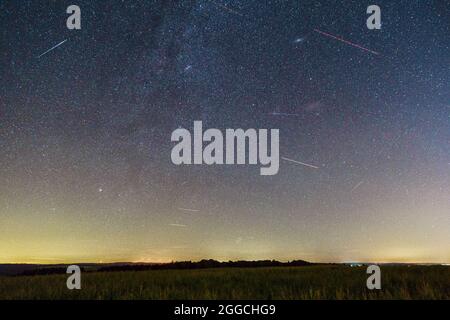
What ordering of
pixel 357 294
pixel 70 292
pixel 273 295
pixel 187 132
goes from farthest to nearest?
1. pixel 187 132
2. pixel 70 292
3. pixel 273 295
4. pixel 357 294

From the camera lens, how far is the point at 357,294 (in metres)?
6.81

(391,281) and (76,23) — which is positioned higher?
(76,23)

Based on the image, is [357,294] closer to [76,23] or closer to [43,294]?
[43,294]

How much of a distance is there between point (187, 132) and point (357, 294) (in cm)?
673

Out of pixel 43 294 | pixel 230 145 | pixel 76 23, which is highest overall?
pixel 76 23

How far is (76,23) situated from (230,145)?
528 cm

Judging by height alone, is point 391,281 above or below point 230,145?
below

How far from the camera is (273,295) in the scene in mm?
7250
